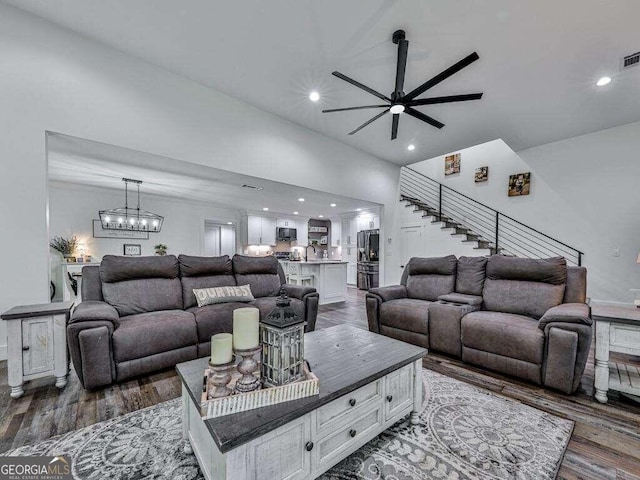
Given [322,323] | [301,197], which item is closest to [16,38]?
[301,197]

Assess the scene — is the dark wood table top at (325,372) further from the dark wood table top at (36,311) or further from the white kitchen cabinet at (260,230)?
the white kitchen cabinet at (260,230)

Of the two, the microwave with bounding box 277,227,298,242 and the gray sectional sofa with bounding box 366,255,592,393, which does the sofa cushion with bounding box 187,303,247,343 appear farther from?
the microwave with bounding box 277,227,298,242

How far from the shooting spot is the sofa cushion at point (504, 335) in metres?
2.30

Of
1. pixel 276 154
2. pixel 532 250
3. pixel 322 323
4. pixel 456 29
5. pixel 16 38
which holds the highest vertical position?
pixel 456 29

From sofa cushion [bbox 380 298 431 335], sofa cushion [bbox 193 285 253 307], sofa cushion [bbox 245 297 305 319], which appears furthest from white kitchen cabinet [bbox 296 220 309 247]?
sofa cushion [bbox 380 298 431 335]

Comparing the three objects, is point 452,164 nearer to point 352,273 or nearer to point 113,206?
point 352,273

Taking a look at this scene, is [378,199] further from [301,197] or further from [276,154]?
[276,154]

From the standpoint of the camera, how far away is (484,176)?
21.3ft

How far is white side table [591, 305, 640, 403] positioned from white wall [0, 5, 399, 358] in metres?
4.30

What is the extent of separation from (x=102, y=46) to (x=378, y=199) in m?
5.33

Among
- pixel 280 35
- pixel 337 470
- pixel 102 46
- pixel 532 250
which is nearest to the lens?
pixel 337 470

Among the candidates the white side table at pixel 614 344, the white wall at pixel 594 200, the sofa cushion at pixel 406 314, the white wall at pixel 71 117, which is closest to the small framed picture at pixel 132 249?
the white wall at pixel 71 117

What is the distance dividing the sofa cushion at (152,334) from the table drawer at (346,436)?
1.87 metres

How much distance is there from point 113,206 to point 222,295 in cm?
525
